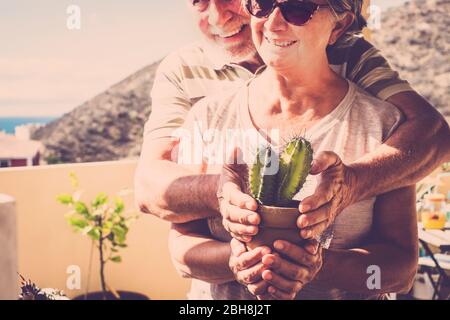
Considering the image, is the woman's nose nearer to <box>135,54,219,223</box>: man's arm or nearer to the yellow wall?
<box>135,54,219,223</box>: man's arm

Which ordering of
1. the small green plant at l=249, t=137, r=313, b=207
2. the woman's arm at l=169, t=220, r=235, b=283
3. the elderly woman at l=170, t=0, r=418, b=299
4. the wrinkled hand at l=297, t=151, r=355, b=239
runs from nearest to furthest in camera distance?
the small green plant at l=249, t=137, r=313, b=207, the wrinkled hand at l=297, t=151, r=355, b=239, the elderly woman at l=170, t=0, r=418, b=299, the woman's arm at l=169, t=220, r=235, b=283

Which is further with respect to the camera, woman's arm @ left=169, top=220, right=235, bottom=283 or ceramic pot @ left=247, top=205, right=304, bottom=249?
woman's arm @ left=169, top=220, right=235, bottom=283

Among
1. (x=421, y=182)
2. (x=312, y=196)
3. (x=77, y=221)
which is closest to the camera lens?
(x=312, y=196)

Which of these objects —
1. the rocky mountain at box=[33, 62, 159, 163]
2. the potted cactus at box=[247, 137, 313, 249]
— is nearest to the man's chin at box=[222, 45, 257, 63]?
the rocky mountain at box=[33, 62, 159, 163]

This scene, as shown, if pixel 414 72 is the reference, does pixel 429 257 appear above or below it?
below

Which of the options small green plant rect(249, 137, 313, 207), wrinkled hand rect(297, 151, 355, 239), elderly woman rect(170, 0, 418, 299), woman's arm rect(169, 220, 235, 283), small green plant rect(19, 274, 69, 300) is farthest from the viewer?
small green plant rect(19, 274, 69, 300)

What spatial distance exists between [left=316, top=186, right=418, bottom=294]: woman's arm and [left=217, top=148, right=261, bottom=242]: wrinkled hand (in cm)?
41

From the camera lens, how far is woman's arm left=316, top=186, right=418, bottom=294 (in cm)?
265

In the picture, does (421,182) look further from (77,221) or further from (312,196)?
(77,221)

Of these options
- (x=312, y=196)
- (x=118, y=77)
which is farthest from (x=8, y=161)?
(x=312, y=196)

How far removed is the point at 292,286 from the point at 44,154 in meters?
1.43

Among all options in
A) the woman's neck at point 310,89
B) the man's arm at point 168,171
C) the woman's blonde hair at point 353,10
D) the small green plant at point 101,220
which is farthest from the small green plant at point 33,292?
the woman's blonde hair at point 353,10

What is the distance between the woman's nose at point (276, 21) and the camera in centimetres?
261
